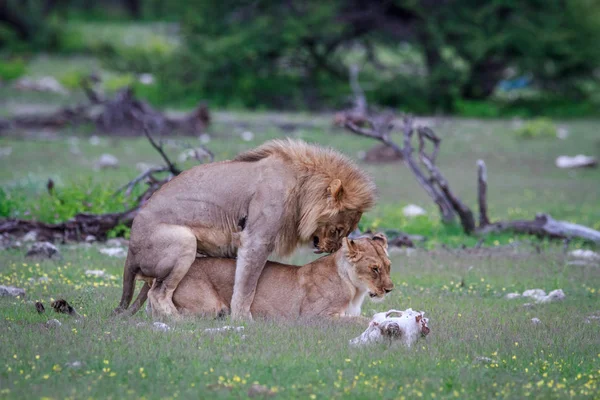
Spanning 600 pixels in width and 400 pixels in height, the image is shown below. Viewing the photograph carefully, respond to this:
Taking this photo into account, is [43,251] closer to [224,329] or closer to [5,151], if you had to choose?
[224,329]

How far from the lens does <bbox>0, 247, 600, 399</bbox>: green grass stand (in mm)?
6664

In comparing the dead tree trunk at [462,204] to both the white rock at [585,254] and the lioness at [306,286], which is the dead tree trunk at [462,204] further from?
the lioness at [306,286]

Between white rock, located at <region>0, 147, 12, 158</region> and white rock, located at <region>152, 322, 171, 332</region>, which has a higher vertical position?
white rock, located at <region>152, 322, 171, 332</region>

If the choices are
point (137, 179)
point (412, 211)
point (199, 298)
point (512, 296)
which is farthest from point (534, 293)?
point (137, 179)

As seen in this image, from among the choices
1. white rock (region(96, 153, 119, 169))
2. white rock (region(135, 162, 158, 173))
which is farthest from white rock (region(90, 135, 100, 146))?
white rock (region(135, 162, 158, 173))

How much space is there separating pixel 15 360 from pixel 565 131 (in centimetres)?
2105

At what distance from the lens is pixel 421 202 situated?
17953 mm

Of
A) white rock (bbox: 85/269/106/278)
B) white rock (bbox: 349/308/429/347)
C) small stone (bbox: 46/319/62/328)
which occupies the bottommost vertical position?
white rock (bbox: 85/269/106/278)

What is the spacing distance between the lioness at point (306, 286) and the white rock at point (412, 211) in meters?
6.65

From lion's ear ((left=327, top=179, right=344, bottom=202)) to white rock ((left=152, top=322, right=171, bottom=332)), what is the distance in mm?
2033

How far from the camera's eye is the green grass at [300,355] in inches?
262

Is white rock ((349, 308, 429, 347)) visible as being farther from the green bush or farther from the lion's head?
the green bush

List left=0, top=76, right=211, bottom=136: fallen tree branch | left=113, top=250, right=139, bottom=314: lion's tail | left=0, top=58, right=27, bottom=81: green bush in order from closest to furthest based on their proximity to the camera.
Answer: left=113, top=250, right=139, bottom=314: lion's tail < left=0, top=76, right=211, bottom=136: fallen tree branch < left=0, top=58, right=27, bottom=81: green bush

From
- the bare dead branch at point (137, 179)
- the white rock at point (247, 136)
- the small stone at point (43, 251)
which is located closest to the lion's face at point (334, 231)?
the small stone at point (43, 251)
